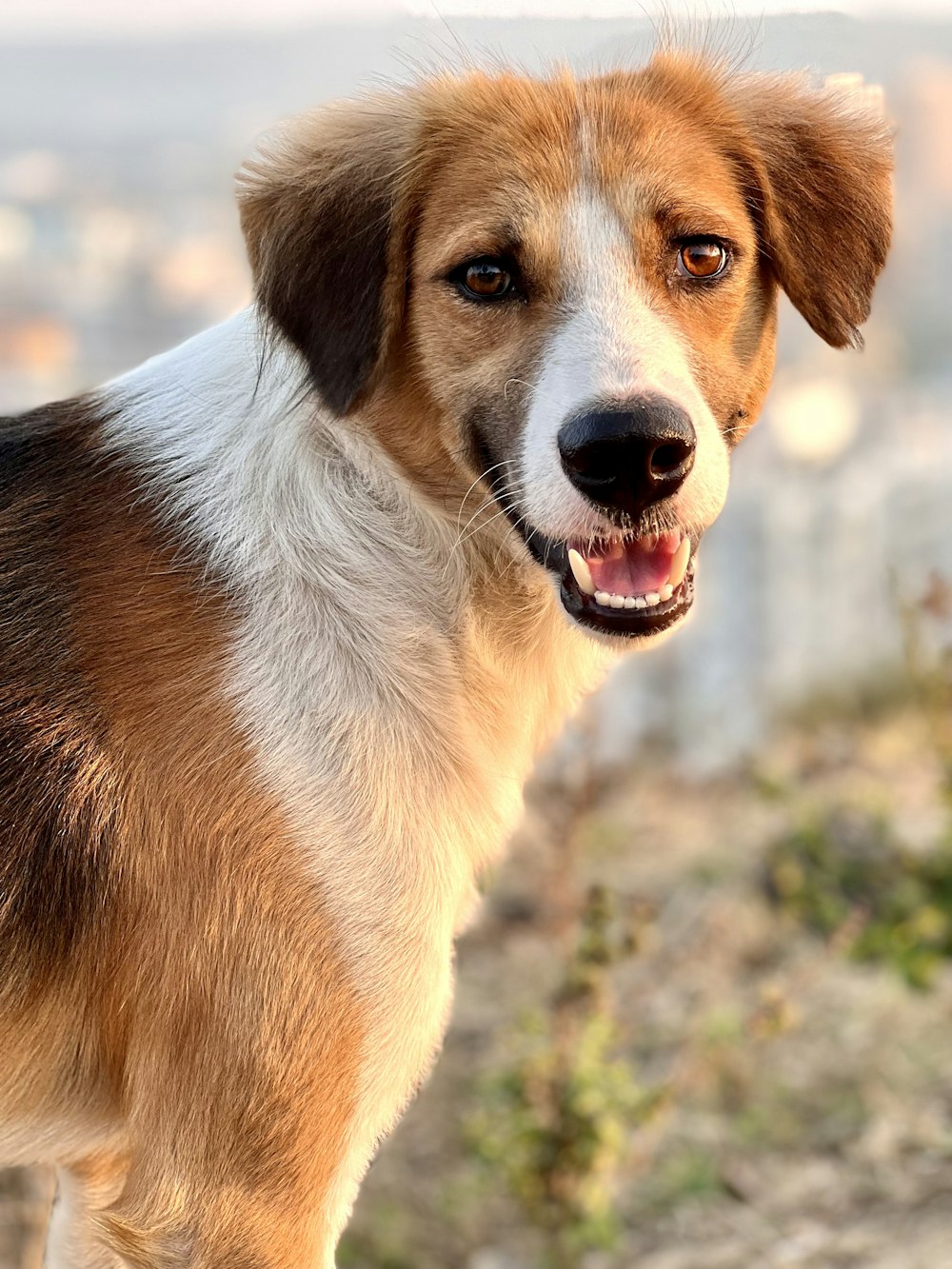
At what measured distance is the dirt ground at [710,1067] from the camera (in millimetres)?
3701

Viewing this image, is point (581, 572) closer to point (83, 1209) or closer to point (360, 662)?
point (360, 662)

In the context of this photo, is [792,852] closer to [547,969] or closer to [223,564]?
[547,969]

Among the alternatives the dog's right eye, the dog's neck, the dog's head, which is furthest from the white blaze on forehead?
the dog's neck

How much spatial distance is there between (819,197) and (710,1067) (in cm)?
255

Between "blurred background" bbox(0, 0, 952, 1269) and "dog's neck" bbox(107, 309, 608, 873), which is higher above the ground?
"dog's neck" bbox(107, 309, 608, 873)

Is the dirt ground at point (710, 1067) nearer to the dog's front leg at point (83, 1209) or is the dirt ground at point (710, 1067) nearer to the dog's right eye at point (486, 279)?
the dog's front leg at point (83, 1209)

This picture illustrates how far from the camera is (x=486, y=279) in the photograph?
2.37m

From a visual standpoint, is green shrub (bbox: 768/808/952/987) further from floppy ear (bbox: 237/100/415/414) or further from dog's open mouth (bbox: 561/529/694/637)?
floppy ear (bbox: 237/100/415/414)

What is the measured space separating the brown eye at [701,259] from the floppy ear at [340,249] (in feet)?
1.60

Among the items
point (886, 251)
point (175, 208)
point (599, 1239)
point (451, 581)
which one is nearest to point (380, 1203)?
point (599, 1239)

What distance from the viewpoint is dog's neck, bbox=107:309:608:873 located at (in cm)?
234

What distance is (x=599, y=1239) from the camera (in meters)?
3.54

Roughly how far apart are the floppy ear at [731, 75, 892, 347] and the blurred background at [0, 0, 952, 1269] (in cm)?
10

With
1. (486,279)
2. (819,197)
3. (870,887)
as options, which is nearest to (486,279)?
(486,279)
